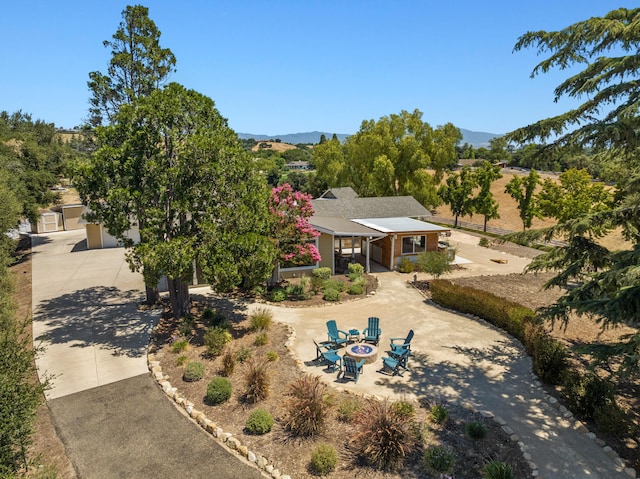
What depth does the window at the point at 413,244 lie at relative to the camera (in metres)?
27.2

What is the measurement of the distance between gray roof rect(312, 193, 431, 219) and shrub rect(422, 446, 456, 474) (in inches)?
929

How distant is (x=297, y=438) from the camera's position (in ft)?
29.9

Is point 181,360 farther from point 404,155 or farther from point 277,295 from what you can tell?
point 404,155

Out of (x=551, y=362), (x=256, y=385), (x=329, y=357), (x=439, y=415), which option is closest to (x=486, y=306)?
(x=551, y=362)

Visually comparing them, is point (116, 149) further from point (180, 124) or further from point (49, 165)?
point (49, 165)

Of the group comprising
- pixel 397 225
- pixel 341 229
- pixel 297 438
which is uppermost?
pixel 341 229

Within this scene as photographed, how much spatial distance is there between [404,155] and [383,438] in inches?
1427

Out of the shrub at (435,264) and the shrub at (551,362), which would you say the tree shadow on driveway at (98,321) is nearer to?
the shrub at (551,362)

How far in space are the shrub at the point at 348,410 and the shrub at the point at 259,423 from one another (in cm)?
177

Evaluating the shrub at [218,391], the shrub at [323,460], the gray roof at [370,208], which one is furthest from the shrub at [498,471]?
the gray roof at [370,208]

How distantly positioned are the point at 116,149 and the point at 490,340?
603 inches

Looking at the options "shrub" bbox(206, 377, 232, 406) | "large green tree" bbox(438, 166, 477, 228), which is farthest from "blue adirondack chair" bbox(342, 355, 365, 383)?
"large green tree" bbox(438, 166, 477, 228)

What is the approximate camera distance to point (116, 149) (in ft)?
43.9

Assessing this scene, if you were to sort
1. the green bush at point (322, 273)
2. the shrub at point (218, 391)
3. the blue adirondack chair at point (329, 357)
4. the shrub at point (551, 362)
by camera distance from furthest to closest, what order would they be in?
1. the green bush at point (322, 273)
2. the blue adirondack chair at point (329, 357)
3. the shrub at point (551, 362)
4. the shrub at point (218, 391)
